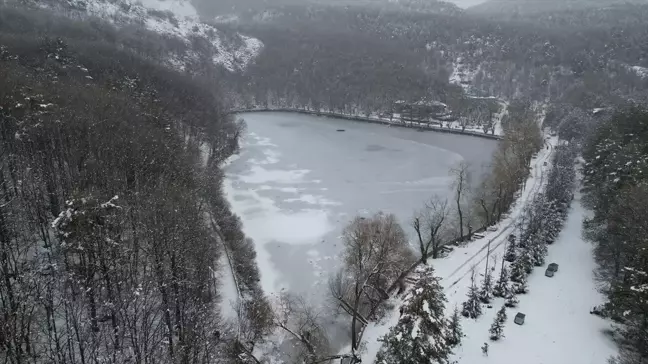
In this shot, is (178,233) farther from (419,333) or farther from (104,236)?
(419,333)

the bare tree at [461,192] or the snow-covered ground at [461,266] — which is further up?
the bare tree at [461,192]

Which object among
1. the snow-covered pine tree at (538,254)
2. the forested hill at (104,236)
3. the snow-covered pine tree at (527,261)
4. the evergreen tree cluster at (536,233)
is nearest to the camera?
the forested hill at (104,236)

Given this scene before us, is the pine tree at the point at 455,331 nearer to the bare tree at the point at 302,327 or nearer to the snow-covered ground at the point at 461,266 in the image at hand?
the snow-covered ground at the point at 461,266

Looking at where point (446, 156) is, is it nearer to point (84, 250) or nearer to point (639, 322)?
point (639, 322)

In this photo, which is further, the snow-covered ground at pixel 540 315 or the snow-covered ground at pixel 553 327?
the snow-covered ground at pixel 540 315

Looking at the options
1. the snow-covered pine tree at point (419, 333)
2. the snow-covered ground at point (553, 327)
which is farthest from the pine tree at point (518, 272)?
the snow-covered pine tree at point (419, 333)

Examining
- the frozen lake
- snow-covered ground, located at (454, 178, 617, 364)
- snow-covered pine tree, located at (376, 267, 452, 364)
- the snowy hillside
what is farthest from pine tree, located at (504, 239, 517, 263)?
the snowy hillside

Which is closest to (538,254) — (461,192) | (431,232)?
(431,232)
